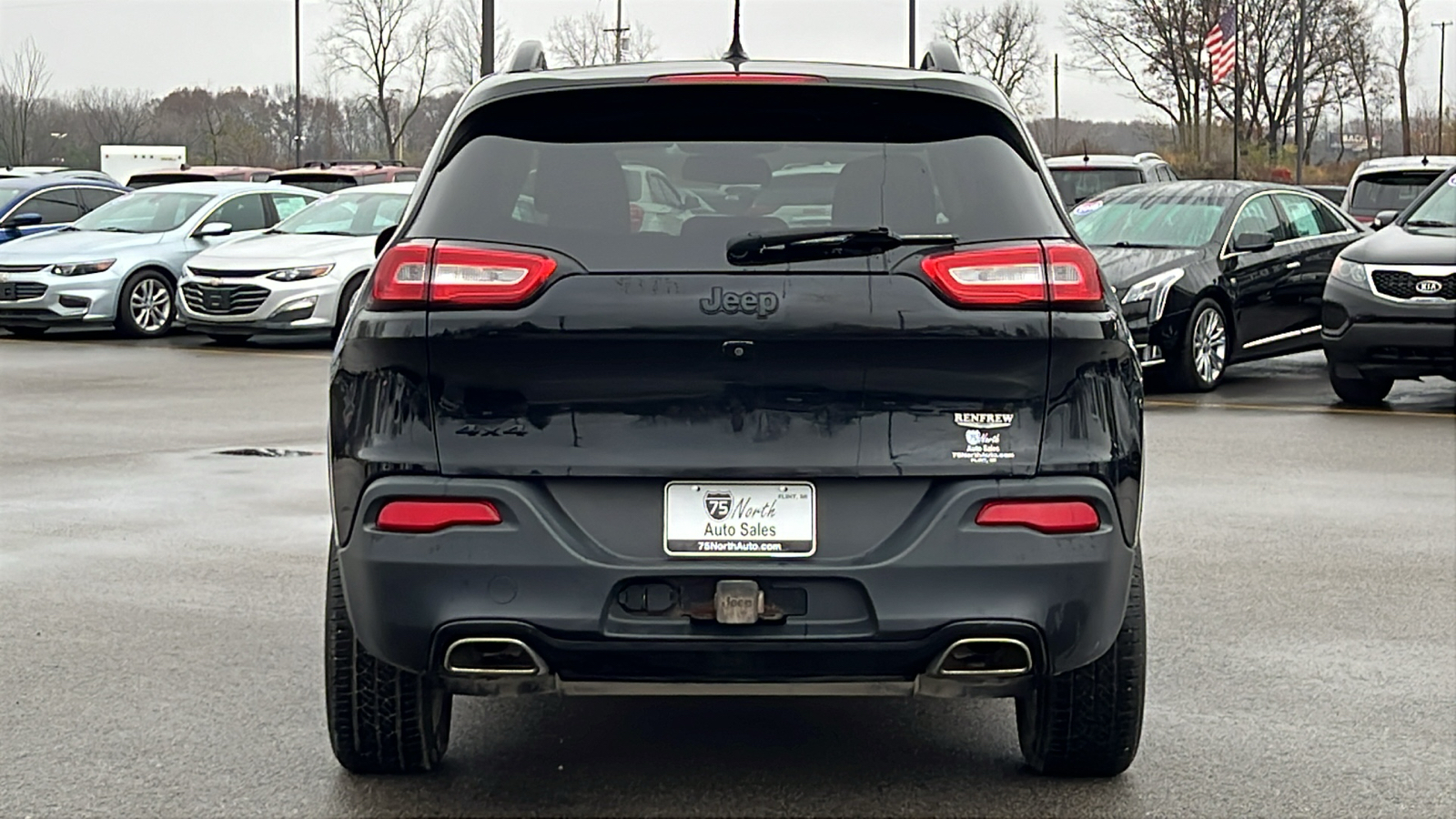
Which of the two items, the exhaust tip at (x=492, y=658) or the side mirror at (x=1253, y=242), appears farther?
the side mirror at (x=1253, y=242)

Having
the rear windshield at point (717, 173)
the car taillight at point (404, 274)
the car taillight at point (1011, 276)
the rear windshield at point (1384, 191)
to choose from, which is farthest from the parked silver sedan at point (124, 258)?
the car taillight at point (1011, 276)

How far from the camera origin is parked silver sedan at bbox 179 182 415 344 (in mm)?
17328

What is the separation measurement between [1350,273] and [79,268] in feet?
40.1

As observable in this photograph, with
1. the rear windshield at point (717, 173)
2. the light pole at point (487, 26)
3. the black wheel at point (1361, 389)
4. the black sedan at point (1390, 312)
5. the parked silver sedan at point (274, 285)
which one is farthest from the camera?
the light pole at point (487, 26)

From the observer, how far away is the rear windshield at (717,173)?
3.92m

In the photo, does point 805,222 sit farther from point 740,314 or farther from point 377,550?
point 377,550

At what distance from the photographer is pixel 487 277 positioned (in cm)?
385

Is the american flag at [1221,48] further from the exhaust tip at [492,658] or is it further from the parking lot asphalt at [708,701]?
the exhaust tip at [492,658]

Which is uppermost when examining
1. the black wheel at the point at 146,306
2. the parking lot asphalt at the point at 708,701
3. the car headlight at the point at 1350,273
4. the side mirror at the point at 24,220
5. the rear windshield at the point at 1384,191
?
the rear windshield at the point at 1384,191

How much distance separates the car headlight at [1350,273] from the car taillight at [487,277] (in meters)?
9.95

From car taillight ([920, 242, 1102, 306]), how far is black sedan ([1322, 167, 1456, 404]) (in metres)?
9.13

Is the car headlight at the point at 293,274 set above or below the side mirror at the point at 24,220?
below

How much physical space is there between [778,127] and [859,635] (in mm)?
1120

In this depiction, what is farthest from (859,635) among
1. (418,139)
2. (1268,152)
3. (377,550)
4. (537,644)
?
(418,139)
